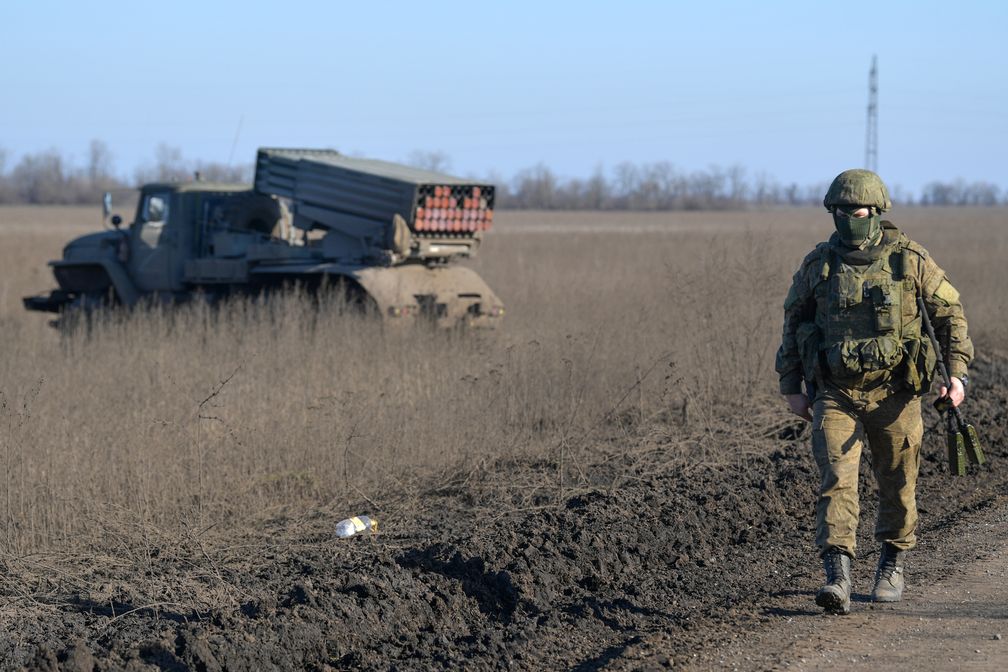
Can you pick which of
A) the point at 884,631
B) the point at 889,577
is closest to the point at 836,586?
the point at 884,631

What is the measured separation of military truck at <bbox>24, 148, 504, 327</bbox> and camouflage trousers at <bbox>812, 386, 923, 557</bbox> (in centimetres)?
826

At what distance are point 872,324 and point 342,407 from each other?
14.6ft

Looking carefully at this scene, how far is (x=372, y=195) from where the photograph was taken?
14.2 meters

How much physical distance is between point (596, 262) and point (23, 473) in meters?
Result: 23.1

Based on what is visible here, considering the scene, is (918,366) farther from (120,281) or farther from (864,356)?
(120,281)

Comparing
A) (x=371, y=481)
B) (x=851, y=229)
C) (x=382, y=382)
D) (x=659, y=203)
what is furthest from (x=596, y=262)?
(x=659, y=203)

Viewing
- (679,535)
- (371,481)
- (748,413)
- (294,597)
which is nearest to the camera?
(294,597)

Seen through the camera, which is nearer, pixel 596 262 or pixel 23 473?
pixel 23 473

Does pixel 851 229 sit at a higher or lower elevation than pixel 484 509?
higher

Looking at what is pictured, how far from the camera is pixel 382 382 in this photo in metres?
10.7

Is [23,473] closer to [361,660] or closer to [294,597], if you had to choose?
[294,597]

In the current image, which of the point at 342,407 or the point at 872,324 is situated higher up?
the point at 872,324

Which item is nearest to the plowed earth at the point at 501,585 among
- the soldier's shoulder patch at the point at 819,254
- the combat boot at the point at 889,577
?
the combat boot at the point at 889,577

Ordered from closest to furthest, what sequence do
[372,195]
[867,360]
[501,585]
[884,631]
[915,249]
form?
[884,631]
[867,360]
[915,249]
[501,585]
[372,195]
